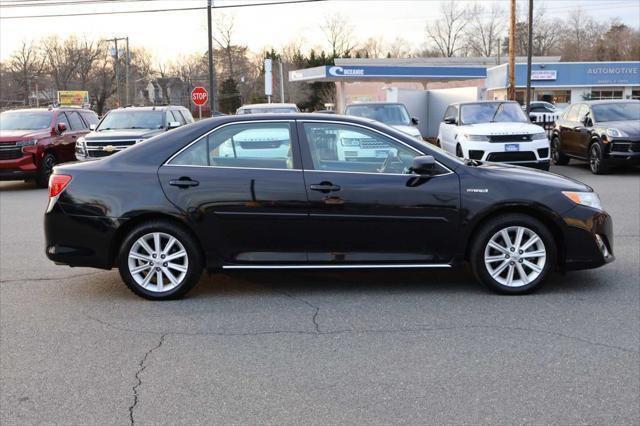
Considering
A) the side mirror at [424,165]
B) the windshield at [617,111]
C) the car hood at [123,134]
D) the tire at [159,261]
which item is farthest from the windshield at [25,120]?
the windshield at [617,111]

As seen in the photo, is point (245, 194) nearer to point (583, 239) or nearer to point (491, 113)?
point (583, 239)

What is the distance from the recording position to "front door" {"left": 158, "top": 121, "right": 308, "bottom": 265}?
5555 mm

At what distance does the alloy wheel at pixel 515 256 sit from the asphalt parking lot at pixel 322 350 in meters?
0.21

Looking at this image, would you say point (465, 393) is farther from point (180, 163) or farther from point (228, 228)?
point (180, 163)

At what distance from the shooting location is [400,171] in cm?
567

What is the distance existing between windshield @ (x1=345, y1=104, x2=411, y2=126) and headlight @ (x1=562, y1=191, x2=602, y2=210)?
30.5ft

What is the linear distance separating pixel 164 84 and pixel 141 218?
266 ft

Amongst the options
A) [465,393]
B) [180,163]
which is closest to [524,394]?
[465,393]

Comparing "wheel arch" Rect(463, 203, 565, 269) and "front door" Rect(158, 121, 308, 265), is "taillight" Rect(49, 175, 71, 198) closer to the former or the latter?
"front door" Rect(158, 121, 308, 265)

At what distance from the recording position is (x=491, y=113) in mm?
15250

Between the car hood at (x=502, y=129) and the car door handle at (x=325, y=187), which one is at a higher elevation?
the car hood at (x=502, y=129)

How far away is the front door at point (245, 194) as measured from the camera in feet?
18.2

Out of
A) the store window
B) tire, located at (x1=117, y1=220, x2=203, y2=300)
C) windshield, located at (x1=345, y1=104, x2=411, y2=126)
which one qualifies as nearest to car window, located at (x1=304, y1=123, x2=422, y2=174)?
tire, located at (x1=117, y1=220, x2=203, y2=300)

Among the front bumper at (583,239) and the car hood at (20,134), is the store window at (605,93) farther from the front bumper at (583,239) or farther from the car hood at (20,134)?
the front bumper at (583,239)
